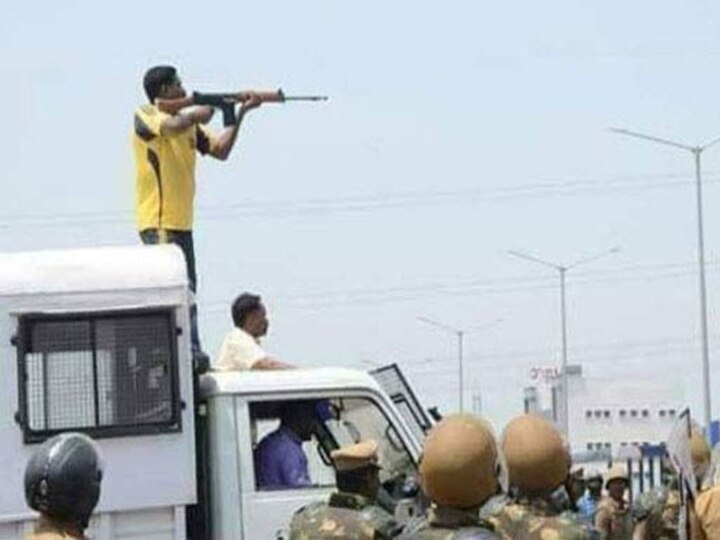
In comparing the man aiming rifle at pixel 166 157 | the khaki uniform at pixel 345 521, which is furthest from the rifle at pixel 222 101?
the khaki uniform at pixel 345 521

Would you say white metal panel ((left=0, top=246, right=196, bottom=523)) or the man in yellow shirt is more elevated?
the man in yellow shirt

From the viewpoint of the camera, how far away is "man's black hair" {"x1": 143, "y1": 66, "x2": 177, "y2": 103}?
31.4 feet

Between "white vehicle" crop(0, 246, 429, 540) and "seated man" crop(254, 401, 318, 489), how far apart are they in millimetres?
71

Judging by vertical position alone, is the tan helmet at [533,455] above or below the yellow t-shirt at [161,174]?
below

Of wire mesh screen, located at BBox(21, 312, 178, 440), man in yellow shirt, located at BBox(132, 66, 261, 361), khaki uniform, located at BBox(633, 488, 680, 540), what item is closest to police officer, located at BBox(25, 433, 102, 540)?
wire mesh screen, located at BBox(21, 312, 178, 440)

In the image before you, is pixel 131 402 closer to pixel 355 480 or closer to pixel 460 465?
pixel 355 480

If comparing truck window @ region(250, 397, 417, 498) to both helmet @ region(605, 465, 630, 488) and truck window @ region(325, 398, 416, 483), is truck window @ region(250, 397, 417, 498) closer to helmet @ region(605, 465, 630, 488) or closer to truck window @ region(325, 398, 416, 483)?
truck window @ region(325, 398, 416, 483)

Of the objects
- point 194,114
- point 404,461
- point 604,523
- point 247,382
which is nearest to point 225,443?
point 247,382

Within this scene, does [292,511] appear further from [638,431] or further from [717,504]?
[638,431]

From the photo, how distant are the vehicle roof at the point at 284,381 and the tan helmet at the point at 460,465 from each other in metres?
3.49

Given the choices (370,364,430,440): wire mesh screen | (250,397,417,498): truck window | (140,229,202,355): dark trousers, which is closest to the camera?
(250,397,417,498): truck window

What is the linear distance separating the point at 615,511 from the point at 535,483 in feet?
26.1

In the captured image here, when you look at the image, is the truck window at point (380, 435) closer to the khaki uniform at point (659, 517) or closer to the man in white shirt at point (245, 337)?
the man in white shirt at point (245, 337)

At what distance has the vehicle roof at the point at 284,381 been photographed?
8.59 metres
